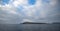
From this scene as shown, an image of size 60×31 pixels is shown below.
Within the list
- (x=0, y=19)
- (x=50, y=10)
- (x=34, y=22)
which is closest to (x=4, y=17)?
(x=0, y=19)

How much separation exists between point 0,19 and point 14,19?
0.20 meters

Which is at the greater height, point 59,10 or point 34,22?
point 59,10

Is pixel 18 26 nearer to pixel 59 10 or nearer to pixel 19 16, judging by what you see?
pixel 19 16

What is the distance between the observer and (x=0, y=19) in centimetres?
144

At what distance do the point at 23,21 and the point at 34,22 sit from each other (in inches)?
6.0

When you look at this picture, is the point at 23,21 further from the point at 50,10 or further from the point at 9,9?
the point at 50,10

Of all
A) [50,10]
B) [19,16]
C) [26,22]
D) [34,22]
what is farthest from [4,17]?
[50,10]

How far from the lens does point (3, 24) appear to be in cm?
143

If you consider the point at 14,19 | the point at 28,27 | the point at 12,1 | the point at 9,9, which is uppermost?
the point at 12,1

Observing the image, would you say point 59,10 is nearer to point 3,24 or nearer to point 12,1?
point 12,1

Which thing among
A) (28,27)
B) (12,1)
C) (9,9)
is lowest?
(28,27)

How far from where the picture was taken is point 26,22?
55.6 inches

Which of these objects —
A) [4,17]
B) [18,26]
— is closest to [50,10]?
[18,26]

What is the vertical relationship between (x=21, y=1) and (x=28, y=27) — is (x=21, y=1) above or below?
above
